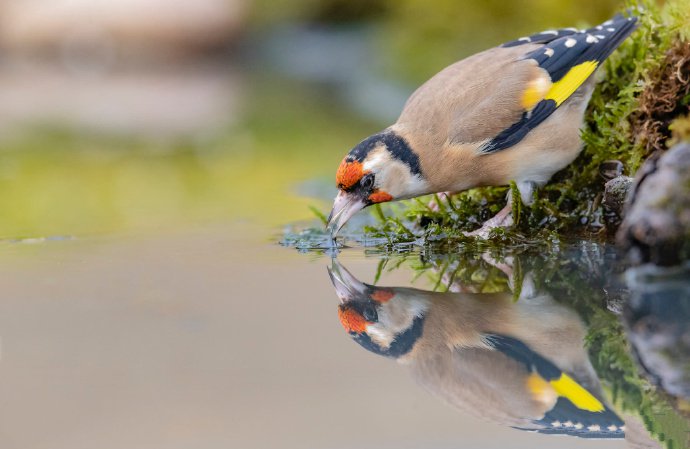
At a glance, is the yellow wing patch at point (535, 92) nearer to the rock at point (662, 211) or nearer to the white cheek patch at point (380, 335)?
the rock at point (662, 211)

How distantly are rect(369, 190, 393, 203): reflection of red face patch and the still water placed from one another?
1.12 feet

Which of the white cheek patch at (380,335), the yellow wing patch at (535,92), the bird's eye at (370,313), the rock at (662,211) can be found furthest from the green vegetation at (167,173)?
the rock at (662,211)

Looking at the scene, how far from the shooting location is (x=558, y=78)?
4887 mm

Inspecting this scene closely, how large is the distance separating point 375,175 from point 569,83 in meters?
1.03

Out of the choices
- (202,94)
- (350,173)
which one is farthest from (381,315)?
(202,94)

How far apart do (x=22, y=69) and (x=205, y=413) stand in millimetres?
16601

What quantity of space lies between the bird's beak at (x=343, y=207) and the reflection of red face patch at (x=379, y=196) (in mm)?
56

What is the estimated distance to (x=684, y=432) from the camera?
94.2 inches

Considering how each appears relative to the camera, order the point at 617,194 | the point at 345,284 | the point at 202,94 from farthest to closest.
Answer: the point at 202,94 < the point at 617,194 < the point at 345,284

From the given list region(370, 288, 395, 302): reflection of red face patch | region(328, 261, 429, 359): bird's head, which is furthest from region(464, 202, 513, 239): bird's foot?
region(370, 288, 395, 302): reflection of red face patch

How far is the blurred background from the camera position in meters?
6.75

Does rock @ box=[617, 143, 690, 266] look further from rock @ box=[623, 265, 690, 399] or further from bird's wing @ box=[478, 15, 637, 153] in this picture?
bird's wing @ box=[478, 15, 637, 153]

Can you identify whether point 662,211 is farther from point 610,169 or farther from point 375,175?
point 375,175

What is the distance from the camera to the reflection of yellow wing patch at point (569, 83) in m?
4.87
